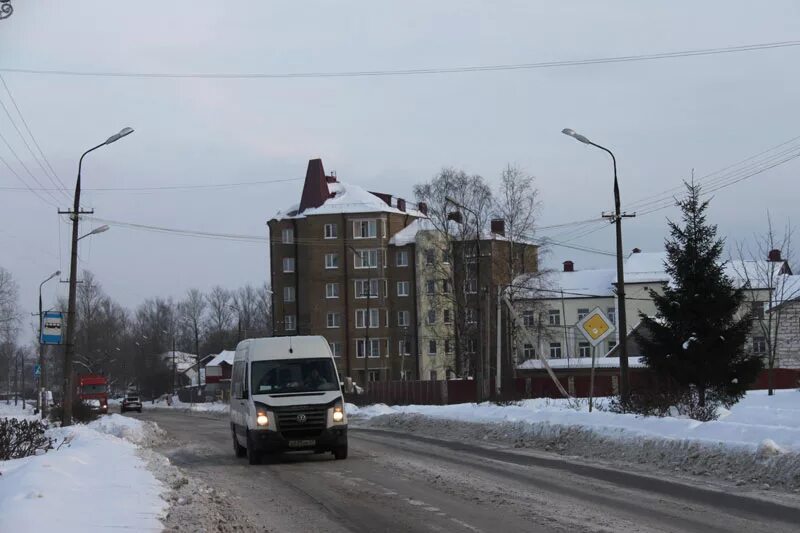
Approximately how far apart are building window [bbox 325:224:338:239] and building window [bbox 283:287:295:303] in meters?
7.07

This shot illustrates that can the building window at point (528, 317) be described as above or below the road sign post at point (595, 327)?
above

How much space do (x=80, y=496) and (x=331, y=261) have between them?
7364 centimetres

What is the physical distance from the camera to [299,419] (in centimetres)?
1823

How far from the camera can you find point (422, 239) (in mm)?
78625

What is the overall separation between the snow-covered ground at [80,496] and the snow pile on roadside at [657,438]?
324 inches

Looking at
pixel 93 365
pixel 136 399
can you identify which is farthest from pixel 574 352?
pixel 93 365

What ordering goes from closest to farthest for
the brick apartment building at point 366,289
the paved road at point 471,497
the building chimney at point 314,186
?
1. the paved road at point 471,497
2. the brick apartment building at point 366,289
3. the building chimney at point 314,186

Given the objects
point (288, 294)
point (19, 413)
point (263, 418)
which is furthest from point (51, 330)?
point (288, 294)

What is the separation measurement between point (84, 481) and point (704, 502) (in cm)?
756

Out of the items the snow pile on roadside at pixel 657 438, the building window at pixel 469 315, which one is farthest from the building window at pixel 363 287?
the snow pile on roadside at pixel 657 438

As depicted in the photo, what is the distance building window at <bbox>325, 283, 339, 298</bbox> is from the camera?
8312 cm

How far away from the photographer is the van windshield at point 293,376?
1891cm

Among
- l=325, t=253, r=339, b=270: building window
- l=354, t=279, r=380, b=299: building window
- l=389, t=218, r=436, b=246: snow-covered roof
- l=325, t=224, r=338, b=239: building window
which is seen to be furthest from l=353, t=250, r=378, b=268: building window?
l=325, t=224, r=338, b=239: building window

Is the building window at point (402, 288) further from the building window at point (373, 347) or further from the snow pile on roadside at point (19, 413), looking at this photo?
the snow pile on roadside at point (19, 413)
